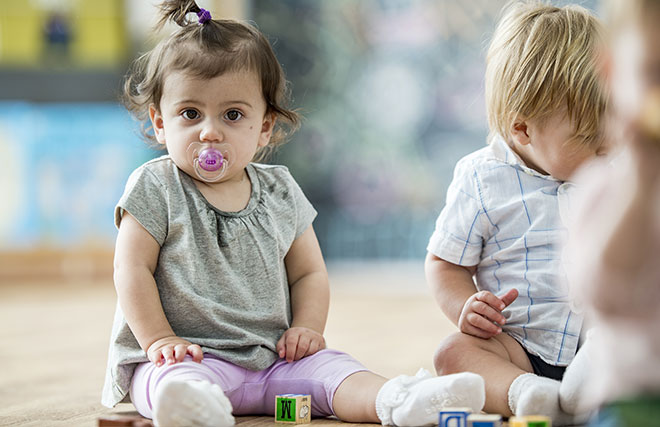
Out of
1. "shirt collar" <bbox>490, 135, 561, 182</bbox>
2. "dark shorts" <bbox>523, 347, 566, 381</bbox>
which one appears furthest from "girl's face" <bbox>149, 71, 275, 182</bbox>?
"dark shorts" <bbox>523, 347, 566, 381</bbox>

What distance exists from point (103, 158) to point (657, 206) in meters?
3.53

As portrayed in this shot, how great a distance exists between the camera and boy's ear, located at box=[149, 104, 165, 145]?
119 centimetres

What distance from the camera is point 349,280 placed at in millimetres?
3570

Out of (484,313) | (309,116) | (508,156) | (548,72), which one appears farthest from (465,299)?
(309,116)

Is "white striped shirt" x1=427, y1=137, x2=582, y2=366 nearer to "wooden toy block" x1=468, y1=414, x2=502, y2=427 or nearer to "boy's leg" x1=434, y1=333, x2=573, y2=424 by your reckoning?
"boy's leg" x1=434, y1=333, x2=573, y2=424

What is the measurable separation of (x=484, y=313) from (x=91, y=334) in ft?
4.15

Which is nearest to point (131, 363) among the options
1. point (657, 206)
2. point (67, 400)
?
point (67, 400)

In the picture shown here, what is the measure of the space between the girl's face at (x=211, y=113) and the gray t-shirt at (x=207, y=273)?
0.18 ft

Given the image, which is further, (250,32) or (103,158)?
(103,158)

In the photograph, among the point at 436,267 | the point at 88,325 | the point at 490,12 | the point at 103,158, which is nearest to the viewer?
the point at 436,267

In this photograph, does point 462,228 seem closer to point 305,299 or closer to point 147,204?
point 305,299

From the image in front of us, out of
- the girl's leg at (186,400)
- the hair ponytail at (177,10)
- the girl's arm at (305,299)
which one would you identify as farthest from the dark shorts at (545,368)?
the hair ponytail at (177,10)

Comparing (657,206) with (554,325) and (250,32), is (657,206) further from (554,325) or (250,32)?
(250,32)

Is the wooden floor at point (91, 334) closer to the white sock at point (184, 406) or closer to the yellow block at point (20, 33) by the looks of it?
the white sock at point (184, 406)
